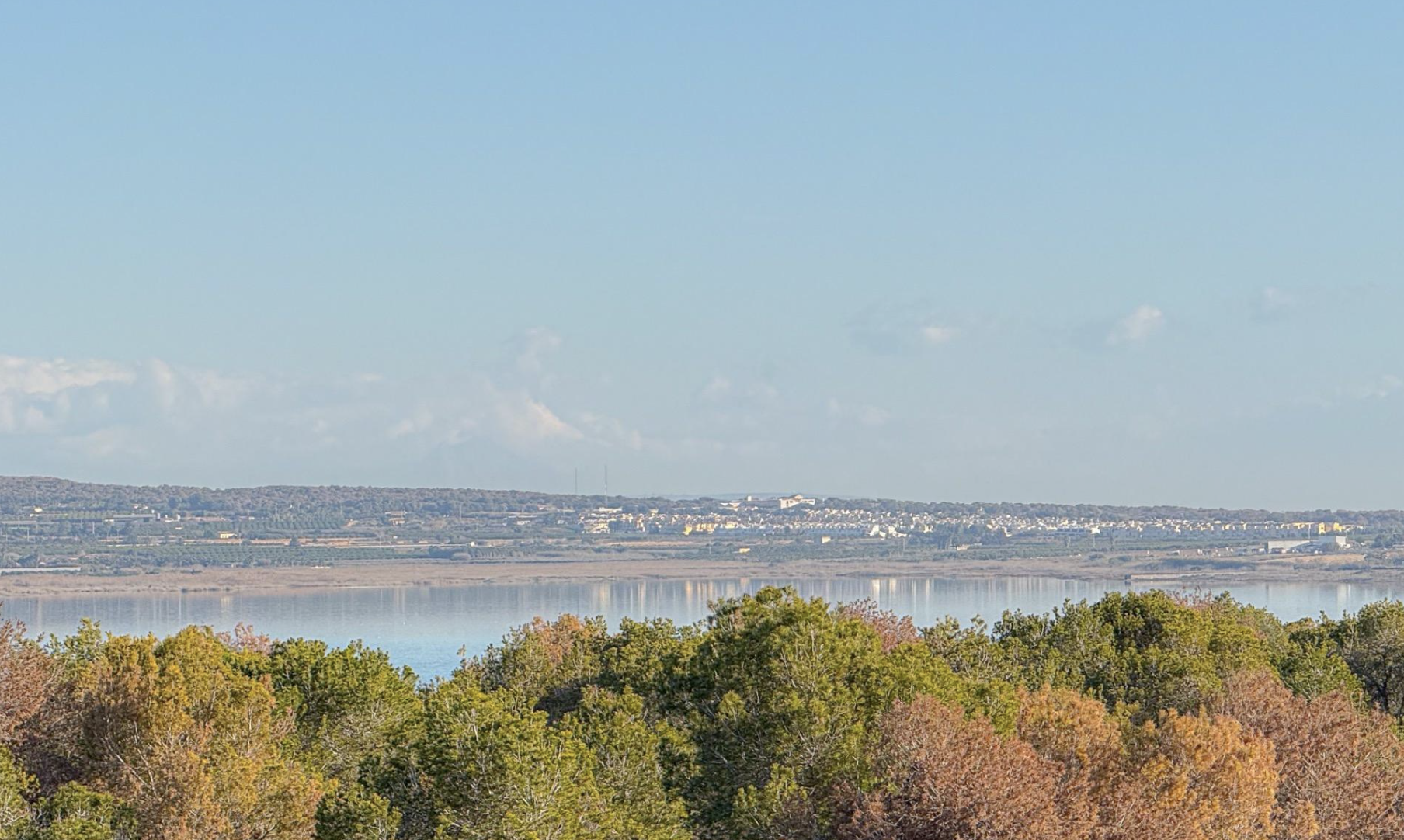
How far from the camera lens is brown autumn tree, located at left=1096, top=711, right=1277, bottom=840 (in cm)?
3092

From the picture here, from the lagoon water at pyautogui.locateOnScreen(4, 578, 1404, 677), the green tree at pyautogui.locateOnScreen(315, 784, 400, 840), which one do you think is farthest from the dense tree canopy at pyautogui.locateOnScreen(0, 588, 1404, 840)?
the lagoon water at pyautogui.locateOnScreen(4, 578, 1404, 677)

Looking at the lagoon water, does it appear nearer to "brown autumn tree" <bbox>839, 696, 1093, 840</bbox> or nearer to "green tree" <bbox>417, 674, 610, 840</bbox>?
"green tree" <bbox>417, 674, 610, 840</bbox>

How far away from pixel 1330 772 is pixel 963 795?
36.8 ft

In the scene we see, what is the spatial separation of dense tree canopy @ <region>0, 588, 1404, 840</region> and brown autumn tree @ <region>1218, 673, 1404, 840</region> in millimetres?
64

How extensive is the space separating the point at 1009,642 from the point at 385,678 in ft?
68.1

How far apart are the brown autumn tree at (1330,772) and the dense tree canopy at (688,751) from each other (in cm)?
6

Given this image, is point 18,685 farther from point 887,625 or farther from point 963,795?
point 887,625

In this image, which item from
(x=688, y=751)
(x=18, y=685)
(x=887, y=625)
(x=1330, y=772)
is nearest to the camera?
(x=688, y=751)

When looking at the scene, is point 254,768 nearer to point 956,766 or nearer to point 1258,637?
point 956,766

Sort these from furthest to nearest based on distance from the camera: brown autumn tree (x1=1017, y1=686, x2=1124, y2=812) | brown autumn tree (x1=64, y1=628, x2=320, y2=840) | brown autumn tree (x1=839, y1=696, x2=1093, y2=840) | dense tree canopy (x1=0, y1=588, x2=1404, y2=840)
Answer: brown autumn tree (x1=1017, y1=686, x2=1124, y2=812) < brown autumn tree (x1=64, y1=628, x2=320, y2=840) < dense tree canopy (x1=0, y1=588, x2=1404, y2=840) < brown autumn tree (x1=839, y1=696, x2=1093, y2=840)

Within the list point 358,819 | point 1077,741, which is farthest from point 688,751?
point 358,819

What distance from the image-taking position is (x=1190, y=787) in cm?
3262

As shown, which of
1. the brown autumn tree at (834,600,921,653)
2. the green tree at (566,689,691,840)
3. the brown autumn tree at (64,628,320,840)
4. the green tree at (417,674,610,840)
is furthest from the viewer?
the brown autumn tree at (834,600,921,653)

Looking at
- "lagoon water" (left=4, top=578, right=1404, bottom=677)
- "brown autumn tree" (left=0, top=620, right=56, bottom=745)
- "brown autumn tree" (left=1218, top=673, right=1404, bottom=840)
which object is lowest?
"lagoon water" (left=4, top=578, right=1404, bottom=677)
